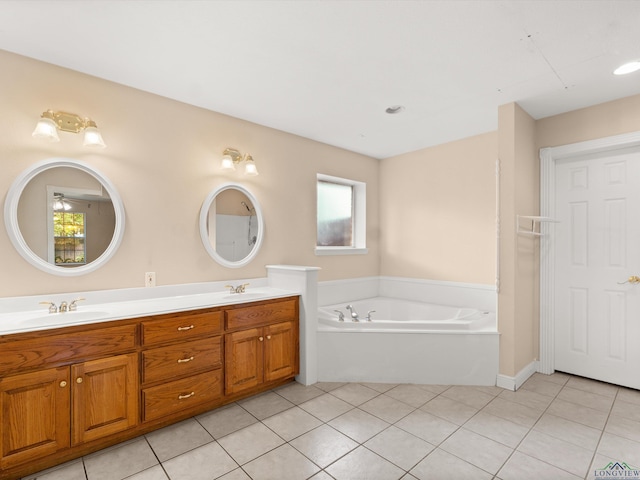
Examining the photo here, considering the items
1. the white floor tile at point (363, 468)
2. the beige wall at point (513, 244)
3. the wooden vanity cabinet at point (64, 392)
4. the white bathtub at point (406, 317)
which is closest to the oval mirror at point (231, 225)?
the white bathtub at point (406, 317)

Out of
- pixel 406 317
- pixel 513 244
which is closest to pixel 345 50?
pixel 513 244

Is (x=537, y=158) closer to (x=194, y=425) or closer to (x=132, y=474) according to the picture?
(x=194, y=425)

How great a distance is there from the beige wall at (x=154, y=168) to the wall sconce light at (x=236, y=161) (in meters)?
0.07

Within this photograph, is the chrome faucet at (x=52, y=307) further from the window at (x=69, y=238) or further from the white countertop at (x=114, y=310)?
the window at (x=69, y=238)

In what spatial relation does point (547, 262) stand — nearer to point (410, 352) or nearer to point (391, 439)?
point (410, 352)

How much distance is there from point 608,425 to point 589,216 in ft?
5.60

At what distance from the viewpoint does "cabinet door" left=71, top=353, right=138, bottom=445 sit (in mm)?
1835

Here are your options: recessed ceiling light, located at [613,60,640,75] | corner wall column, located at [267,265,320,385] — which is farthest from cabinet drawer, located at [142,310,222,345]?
recessed ceiling light, located at [613,60,640,75]

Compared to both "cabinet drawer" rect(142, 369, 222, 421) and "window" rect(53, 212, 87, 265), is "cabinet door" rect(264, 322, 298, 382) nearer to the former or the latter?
"cabinet drawer" rect(142, 369, 222, 421)

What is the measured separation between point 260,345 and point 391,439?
1.17m

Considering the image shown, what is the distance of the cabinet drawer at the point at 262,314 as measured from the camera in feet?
8.11

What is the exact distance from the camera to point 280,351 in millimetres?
2771

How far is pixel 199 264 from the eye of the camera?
9.27ft

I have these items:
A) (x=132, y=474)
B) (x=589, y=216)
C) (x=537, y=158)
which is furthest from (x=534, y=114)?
(x=132, y=474)
